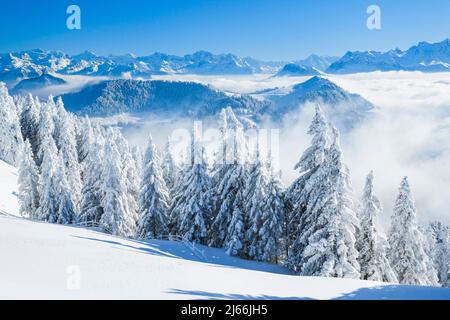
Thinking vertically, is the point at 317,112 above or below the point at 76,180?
above

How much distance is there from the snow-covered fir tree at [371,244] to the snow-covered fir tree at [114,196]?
938 inches

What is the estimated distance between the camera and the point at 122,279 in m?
13.0

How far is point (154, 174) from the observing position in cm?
3850

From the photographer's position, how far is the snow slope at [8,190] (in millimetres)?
50844

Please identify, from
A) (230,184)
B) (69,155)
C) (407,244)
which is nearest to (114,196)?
(230,184)

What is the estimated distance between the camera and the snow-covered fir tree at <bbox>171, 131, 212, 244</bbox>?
3366 cm

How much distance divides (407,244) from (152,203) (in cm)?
2397

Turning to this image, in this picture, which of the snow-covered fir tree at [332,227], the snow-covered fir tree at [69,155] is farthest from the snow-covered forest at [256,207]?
the snow-covered fir tree at [69,155]

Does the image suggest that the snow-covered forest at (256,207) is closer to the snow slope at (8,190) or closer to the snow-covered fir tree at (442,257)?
the snow slope at (8,190)

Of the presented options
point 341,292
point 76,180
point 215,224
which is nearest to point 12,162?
point 76,180

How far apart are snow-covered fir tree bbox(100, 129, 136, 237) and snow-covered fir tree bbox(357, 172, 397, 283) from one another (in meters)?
23.8
